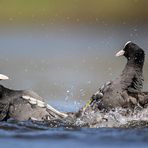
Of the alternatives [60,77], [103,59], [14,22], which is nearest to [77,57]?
[103,59]

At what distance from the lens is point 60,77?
16547 millimetres

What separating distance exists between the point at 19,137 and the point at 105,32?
15.4m

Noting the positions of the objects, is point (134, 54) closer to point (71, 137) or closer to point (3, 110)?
point (3, 110)

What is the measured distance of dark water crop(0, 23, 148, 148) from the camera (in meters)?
9.72

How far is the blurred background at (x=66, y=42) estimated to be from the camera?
618 inches

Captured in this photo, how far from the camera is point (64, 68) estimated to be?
18.1 metres

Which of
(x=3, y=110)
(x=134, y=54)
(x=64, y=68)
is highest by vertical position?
(x=64, y=68)

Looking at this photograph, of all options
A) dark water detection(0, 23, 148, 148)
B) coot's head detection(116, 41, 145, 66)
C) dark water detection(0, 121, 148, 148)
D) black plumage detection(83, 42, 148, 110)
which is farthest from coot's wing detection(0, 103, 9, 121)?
coot's head detection(116, 41, 145, 66)

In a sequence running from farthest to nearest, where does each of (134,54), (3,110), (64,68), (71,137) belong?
1. (64,68)
2. (134,54)
3. (3,110)
4. (71,137)

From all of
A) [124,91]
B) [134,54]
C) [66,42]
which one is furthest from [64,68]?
[124,91]

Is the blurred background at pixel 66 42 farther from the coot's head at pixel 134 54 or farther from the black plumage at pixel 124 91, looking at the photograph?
the black plumage at pixel 124 91

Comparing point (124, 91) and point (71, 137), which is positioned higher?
point (124, 91)

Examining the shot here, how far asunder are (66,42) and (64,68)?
18.8 feet

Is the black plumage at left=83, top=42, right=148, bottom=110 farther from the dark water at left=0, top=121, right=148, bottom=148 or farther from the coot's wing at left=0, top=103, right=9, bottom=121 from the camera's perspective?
the coot's wing at left=0, top=103, right=9, bottom=121
